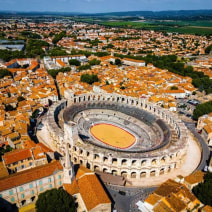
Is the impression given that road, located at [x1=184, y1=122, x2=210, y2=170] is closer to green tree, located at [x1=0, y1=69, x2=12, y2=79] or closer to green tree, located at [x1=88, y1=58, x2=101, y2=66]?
green tree, located at [x1=88, y1=58, x2=101, y2=66]

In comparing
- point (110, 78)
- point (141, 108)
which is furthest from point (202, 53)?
point (141, 108)

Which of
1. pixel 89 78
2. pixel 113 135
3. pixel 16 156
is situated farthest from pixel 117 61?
pixel 16 156

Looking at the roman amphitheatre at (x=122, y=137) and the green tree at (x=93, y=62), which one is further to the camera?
the green tree at (x=93, y=62)

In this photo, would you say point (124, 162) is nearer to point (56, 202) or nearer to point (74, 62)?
point (56, 202)

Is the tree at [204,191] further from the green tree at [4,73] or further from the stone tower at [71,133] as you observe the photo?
the green tree at [4,73]

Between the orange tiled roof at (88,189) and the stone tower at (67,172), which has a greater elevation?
the stone tower at (67,172)

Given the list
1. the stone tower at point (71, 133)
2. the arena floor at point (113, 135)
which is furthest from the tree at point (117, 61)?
the stone tower at point (71, 133)

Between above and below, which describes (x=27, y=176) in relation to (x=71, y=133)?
below
